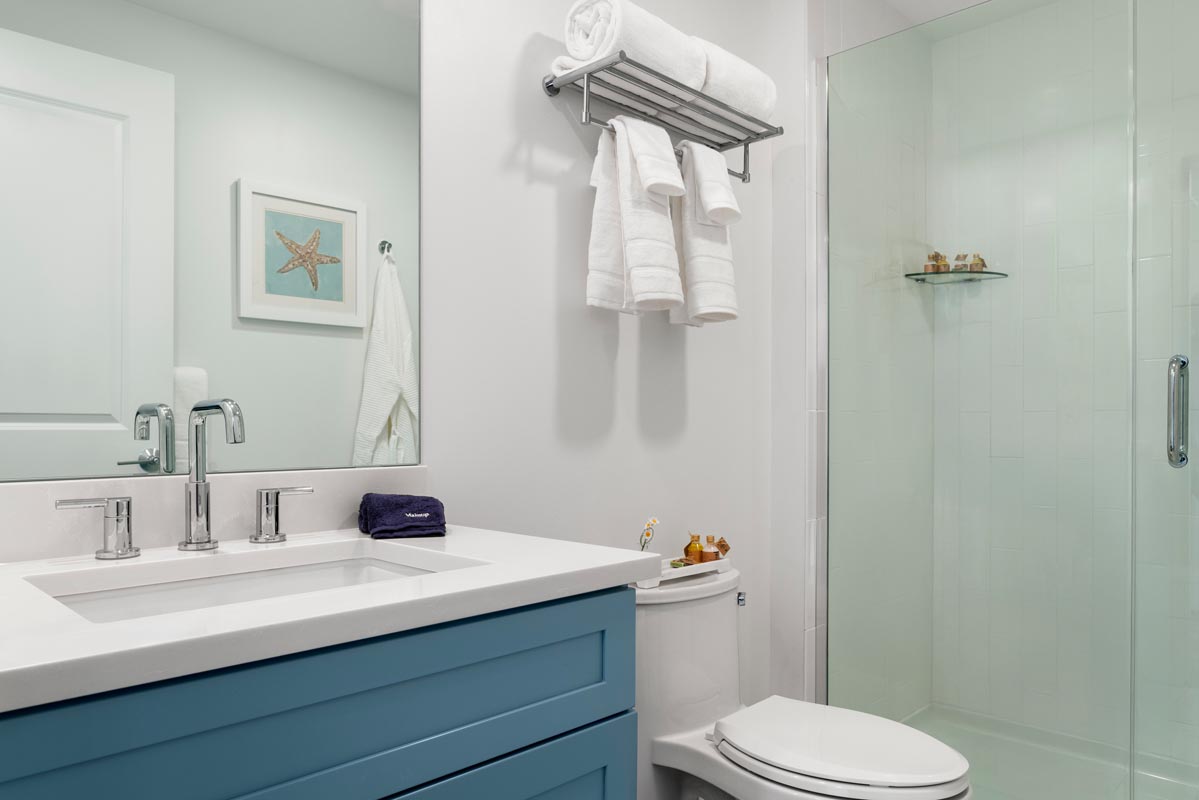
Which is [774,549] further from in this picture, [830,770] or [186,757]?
[186,757]

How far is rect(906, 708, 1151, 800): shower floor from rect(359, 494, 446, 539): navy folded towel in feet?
5.07

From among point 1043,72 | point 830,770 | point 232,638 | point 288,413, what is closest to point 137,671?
point 232,638

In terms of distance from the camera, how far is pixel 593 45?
1587 mm

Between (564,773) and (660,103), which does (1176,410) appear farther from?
(564,773)

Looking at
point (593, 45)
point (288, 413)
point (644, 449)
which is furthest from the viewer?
point (644, 449)

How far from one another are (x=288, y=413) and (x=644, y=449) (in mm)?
841

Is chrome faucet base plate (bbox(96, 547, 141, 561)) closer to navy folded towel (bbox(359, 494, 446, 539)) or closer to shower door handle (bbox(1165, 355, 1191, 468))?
navy folded towel (bbox(359, 494, 446, 539))

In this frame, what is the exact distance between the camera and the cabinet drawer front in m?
0.88

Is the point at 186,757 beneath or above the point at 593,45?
beneath

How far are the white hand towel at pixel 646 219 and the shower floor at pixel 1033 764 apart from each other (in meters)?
1.36

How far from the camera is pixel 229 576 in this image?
108 centimetres

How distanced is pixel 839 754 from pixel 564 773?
2.12 ft

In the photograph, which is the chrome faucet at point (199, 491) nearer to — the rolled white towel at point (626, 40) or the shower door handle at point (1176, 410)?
the rolled white towel at point (626, 40)

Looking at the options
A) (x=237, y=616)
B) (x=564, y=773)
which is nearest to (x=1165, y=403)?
(x=564, y=773)
